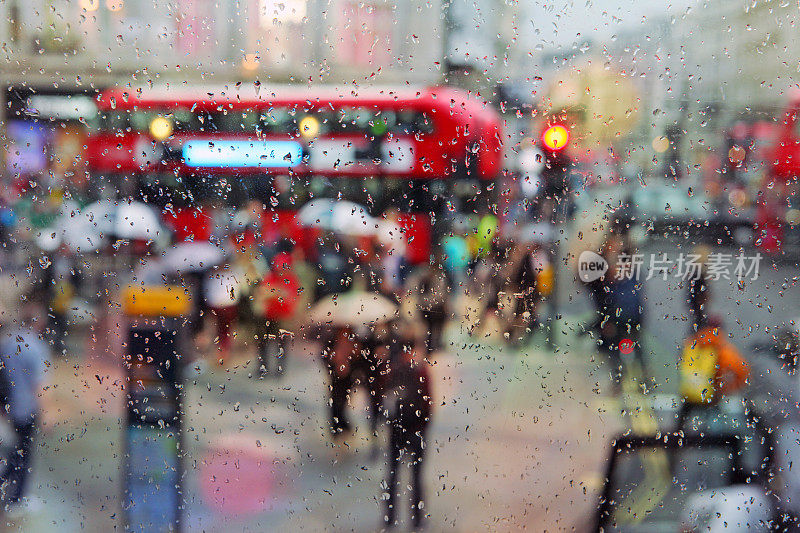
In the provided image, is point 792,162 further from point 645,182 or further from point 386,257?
point 386,257

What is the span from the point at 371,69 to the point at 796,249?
1.09 metres

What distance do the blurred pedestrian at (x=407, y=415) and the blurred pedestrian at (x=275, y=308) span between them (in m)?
0.26

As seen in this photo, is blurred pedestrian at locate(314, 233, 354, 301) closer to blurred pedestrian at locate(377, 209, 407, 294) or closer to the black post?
blurred pedestrian at locate(377, 209, 407, 294)

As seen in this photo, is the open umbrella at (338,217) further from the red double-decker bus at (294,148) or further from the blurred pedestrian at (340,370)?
the blurred pedestrian at (340,370)

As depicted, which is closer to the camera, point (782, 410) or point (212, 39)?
point (212, 39)

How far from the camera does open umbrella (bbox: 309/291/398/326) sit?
1.56m

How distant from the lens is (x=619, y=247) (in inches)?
61.6

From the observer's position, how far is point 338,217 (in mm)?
1537

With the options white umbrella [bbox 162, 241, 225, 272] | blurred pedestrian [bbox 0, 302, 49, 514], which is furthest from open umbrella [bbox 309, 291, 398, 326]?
blurred pedestrian [bbox 0, 302, 49, 514]

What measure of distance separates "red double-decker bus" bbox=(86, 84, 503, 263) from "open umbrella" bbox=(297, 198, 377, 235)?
18 mm

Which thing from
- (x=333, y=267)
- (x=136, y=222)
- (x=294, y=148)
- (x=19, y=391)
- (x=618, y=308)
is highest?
(x=294, y=148)

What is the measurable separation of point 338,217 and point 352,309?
0.22 meters

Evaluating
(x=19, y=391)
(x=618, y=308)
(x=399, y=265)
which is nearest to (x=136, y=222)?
(x=19, y=391)

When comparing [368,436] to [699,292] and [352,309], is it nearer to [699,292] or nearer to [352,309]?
[352,309]
